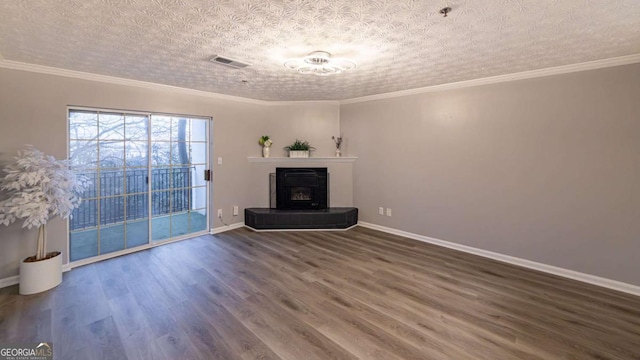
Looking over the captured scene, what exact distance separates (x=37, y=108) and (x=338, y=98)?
4.09m

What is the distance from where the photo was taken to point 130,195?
4.03m

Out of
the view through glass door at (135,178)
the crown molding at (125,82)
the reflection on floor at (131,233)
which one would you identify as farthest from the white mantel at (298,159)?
the reflection on floor at (131,233)

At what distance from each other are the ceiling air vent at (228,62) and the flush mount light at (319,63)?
0.56 meters

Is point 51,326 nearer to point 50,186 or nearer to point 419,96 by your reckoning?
point 50,186

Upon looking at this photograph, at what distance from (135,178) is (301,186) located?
266cm

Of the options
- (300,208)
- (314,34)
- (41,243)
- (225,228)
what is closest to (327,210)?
(300,208)

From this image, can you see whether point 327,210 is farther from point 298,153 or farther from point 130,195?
point 130,195

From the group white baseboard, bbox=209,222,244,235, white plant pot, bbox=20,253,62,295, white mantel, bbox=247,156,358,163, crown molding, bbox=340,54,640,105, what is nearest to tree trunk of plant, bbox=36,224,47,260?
white plant pot, bbox=20,253,62,295

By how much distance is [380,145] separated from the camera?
16.2 feet

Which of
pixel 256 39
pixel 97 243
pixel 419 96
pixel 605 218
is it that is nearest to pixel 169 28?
pixel 256 39

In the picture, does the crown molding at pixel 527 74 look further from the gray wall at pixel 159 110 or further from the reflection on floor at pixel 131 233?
the reflection on floor at pixel 131 233

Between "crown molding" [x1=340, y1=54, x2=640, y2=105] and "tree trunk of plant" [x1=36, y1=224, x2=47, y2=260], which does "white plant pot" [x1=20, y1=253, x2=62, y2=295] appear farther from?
"crown molding" [x1=340, y1=54, x2=640, y2=105]

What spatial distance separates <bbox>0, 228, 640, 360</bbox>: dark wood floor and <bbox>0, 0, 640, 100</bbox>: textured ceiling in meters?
2.38

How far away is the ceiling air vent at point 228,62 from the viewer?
2949mm
